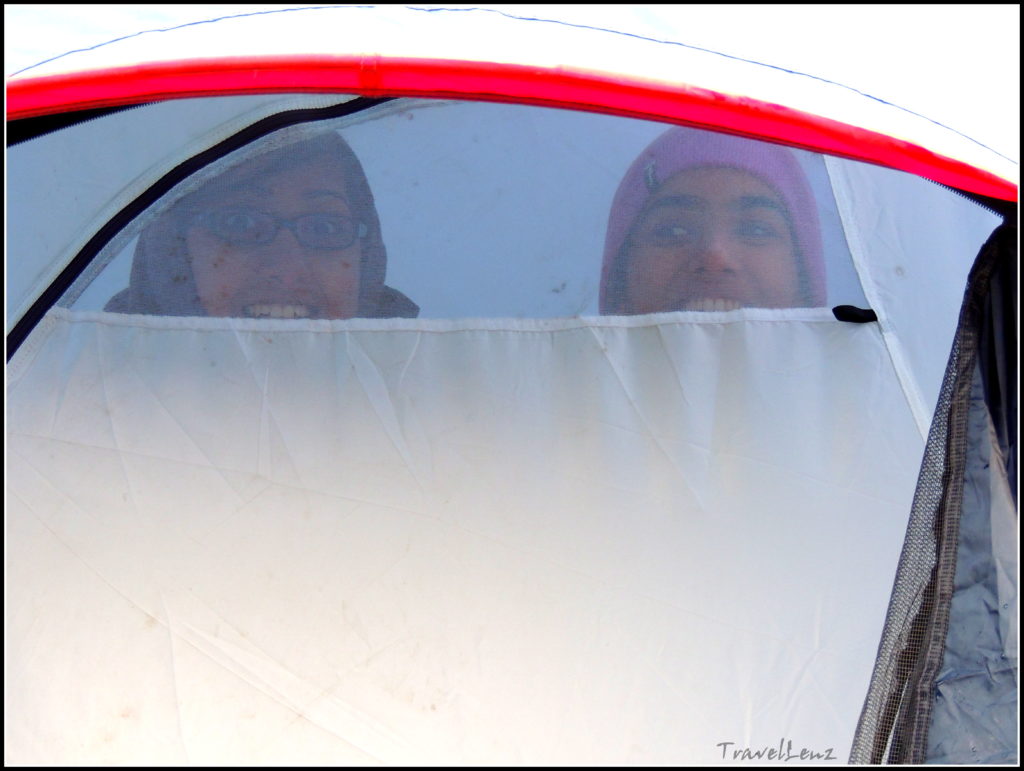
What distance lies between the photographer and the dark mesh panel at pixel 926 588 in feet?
2.84

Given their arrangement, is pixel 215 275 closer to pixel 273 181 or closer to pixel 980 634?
pixel 273 181

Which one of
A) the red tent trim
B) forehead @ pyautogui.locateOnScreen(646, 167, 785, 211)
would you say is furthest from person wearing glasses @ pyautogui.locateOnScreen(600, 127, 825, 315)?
the red tent trim

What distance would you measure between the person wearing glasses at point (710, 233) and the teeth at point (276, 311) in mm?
364

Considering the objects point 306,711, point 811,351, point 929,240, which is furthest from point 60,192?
point 929,240

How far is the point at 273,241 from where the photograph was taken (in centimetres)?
112

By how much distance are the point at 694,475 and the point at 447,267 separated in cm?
39

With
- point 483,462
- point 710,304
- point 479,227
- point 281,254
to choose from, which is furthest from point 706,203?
point 281,254

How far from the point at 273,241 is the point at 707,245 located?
51cm

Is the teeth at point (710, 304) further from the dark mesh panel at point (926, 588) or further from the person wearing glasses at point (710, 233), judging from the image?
the dark mesh panel at point (926, 588)

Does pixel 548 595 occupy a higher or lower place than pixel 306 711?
higher

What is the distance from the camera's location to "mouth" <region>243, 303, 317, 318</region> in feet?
3.71

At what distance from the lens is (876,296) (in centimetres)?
118

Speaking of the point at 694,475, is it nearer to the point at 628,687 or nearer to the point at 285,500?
the point at 628,687

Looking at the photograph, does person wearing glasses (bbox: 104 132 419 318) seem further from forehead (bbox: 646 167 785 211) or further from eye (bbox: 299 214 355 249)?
forehead (bbox: 646 167 785 211)
